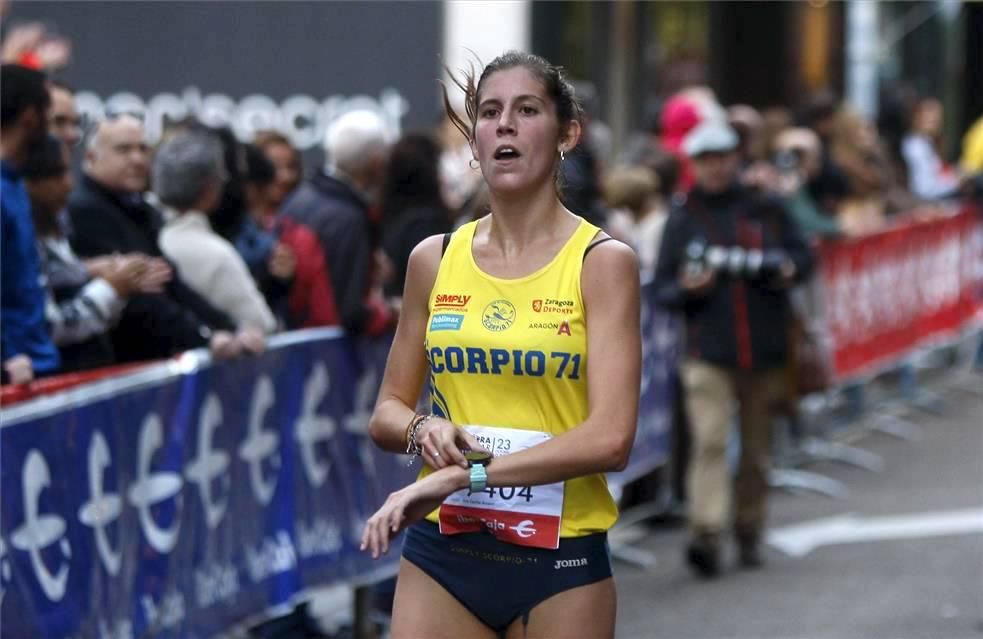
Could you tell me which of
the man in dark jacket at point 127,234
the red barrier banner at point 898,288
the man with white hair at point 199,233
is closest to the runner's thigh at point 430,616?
the man in dark jacket at point 127,234

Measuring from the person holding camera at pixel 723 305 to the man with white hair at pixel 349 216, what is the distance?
1.79 metres

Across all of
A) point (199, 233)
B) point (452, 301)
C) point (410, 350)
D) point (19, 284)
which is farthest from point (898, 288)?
point (452, 301)

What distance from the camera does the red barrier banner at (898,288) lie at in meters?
13.8

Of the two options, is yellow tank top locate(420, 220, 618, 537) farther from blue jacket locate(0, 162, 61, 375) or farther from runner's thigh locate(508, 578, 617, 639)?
blue jacket locate(0, 162, 61, 375)

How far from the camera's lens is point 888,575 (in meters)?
9.41

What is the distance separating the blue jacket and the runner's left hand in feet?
8.24

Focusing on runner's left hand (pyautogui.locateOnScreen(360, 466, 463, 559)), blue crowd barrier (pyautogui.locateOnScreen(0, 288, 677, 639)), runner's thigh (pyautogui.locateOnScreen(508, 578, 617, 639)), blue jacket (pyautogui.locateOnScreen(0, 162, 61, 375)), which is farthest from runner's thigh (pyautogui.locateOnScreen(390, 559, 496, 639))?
blue jacket (pyautogui.locateOnScreen(0, 162, 61, 375))

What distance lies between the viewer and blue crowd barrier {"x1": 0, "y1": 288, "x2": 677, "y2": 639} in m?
5.98

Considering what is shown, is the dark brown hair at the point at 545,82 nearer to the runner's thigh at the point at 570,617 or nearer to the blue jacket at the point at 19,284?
the runner's thigh at the point at 570,617

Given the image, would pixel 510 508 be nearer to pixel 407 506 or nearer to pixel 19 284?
pixel 407 506

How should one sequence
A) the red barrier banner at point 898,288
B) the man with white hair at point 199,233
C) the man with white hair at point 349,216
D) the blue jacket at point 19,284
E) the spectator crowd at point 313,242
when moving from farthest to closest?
the red barrier banner at point 898,288 < the man with white hair at point 349,216 < the man with white hair at point 199,233 < the spectator crowd at point 313,242 < the blue jacket at point 19,284

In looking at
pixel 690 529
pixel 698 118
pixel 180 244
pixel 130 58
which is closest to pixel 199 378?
pixel 180 244

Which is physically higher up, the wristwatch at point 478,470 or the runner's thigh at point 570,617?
the wristwatch at point 478,470

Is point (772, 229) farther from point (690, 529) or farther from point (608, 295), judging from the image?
point (608, 295)
